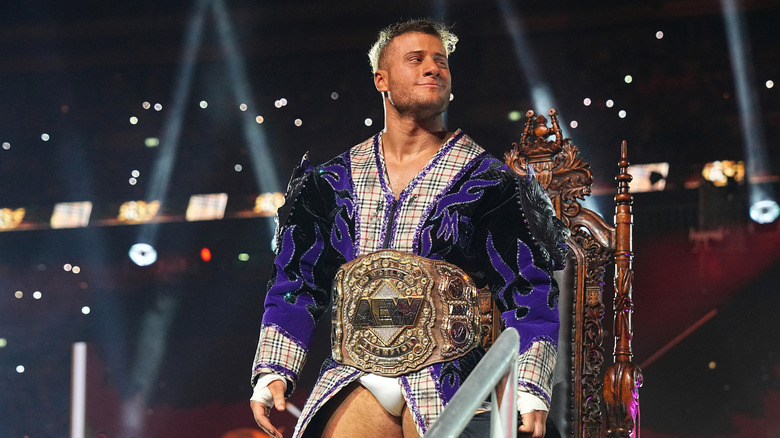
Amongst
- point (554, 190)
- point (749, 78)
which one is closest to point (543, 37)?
point (749, 78)

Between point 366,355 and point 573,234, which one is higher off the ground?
point 573,234

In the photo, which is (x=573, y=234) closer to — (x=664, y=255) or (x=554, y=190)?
(x=554, y=190)

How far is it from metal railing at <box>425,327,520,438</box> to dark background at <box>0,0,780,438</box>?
10.9 ft

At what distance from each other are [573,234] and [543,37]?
9.48 ft

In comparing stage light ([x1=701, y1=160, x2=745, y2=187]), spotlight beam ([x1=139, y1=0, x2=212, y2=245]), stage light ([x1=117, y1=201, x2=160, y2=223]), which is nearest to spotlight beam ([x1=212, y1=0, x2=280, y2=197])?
spotlight beam ([x1=139, y1=0, x2=212, y2=245])

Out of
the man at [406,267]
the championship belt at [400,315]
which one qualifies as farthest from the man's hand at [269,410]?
the championship belt at [400,315]

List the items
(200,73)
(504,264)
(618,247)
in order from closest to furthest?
(504,264), (618,247), (200,73)

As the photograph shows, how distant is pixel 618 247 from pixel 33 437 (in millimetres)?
4187

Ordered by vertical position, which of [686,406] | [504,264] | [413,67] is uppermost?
[413,67]

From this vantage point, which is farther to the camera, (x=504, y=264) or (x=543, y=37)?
(x=543, y=37)

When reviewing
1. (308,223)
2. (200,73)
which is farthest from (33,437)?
(308,223)

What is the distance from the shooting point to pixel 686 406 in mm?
4441

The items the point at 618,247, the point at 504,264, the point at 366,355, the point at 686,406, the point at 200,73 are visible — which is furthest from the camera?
the point at 200,73

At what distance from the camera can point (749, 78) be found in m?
4.59
